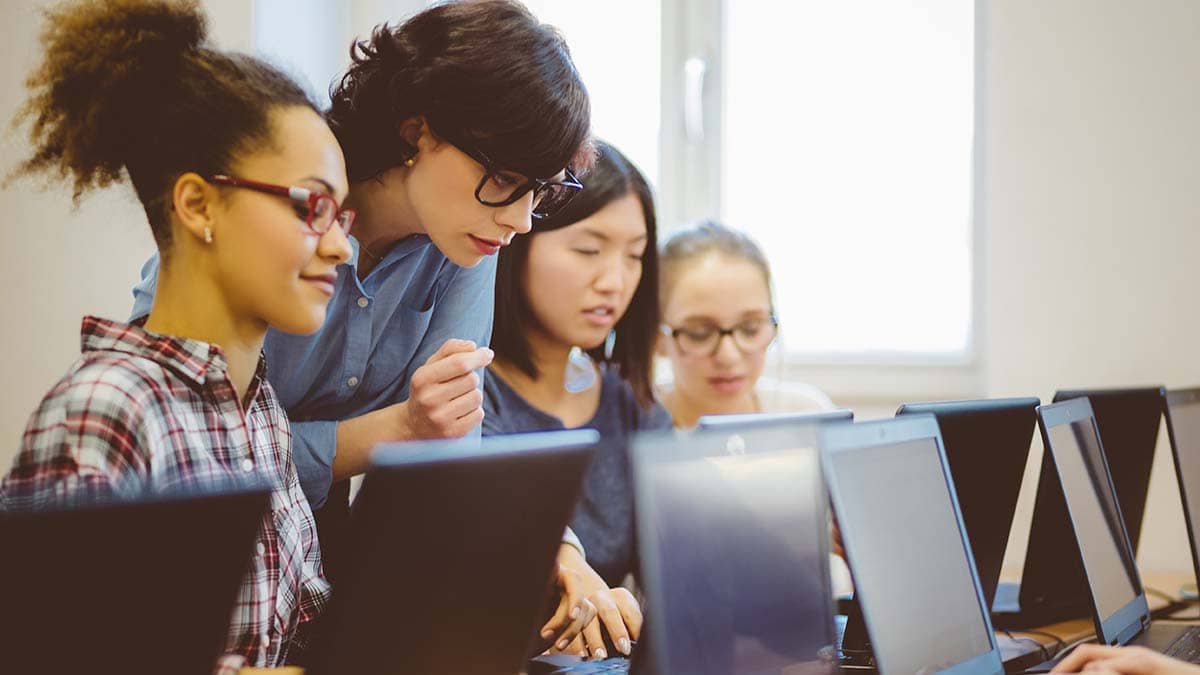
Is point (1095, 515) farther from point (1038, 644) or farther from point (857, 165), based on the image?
point (857, 165)

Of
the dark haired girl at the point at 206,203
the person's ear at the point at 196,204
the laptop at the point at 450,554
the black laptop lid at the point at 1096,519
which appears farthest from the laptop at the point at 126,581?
the black laptop lid at the point at 1096,519

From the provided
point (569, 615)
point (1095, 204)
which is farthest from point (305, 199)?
point (1095, 204)

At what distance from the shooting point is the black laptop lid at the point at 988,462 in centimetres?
145

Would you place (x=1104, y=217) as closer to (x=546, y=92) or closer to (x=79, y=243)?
(x=546, y=92)

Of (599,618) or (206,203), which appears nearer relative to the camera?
(206,203)

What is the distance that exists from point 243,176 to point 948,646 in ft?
2.82

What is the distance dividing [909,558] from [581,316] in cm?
86

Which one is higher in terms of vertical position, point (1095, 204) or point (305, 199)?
point (1095, 204)

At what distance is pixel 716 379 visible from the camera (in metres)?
2.26

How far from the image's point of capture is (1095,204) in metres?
2.54

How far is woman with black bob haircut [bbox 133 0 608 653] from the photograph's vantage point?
133cm

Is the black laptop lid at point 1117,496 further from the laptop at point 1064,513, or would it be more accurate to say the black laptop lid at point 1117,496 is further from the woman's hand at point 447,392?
the woman's hand at point 447,392

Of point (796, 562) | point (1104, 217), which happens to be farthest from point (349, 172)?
point (1104, 217)

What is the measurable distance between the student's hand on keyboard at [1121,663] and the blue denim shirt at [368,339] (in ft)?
2.61
